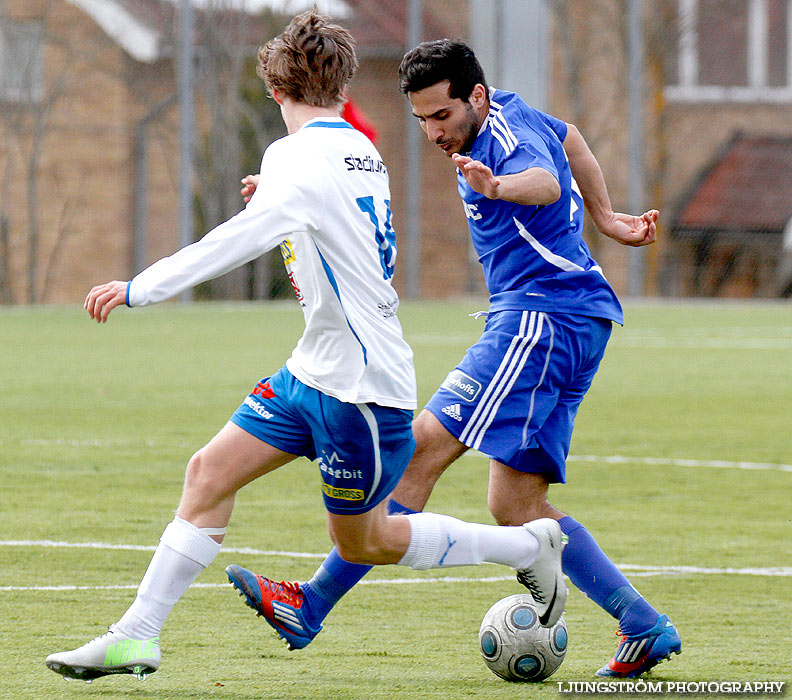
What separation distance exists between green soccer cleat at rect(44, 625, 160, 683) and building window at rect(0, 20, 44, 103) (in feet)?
63.1

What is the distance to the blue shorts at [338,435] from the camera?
12.8ft

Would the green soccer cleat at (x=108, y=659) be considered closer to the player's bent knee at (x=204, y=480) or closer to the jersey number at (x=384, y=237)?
the player's bent knee at (x=204, y=480)

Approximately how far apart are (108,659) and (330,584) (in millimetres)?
807

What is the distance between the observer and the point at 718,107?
26.6m

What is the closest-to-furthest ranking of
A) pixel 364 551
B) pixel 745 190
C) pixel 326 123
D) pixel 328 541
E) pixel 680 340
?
1. pixel 326 123
2. pixel 364 551
3. pixel 328 541
4. pixel 680 340
5. pixel 745 190

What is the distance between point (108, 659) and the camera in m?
3.85

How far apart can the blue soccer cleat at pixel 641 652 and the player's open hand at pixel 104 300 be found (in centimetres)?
173

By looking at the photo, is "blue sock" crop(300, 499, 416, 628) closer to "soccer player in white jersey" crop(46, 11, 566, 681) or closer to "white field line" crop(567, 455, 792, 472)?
"soccer player in white jersey" crop(46, 11, 566, 681)

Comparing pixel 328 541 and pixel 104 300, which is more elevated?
pixel 104 300

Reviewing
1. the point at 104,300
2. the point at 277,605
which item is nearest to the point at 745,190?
the point at 277,605

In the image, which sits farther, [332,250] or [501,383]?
[501,383]

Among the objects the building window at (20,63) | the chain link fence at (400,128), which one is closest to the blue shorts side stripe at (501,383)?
the chain link fence at (400,128)

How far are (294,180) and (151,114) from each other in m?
20.0

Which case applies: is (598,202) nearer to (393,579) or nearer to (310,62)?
(310,62)
